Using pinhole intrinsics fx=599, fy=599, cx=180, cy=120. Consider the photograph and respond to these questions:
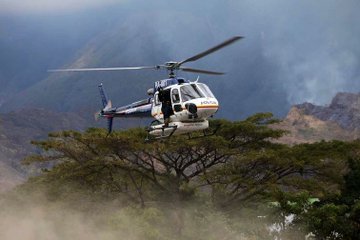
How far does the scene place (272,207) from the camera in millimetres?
35531

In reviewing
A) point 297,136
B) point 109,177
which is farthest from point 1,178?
point 109,177

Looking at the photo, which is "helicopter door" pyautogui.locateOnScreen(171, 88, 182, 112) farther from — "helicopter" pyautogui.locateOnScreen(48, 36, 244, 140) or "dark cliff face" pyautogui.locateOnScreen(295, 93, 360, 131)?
"dark cliff face" pyautogui.locateOnScreen(295, 93, 360, 131)

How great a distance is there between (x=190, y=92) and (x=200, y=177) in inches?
466

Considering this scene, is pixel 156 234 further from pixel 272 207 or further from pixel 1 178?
pixel 1 178

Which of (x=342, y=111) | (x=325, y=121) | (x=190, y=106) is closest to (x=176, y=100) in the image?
(x=190, y=106)

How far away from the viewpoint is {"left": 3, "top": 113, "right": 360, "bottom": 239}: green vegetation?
36.6 meters

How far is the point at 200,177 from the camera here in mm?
38000

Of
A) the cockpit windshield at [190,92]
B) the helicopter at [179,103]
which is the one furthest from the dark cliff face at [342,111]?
the cockpit windshield at [190,92]

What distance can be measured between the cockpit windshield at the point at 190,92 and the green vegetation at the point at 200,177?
31.7 feet

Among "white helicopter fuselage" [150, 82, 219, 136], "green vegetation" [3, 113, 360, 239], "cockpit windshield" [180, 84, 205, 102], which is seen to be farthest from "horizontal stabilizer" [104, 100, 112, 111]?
"cockpit windshield" [180, 84, 205, 102]

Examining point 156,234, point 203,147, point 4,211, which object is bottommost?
point 156,234

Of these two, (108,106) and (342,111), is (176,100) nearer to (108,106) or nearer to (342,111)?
(108,106)

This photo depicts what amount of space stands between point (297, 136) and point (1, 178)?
92838 millimetres

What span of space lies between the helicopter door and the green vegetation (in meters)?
8.99
